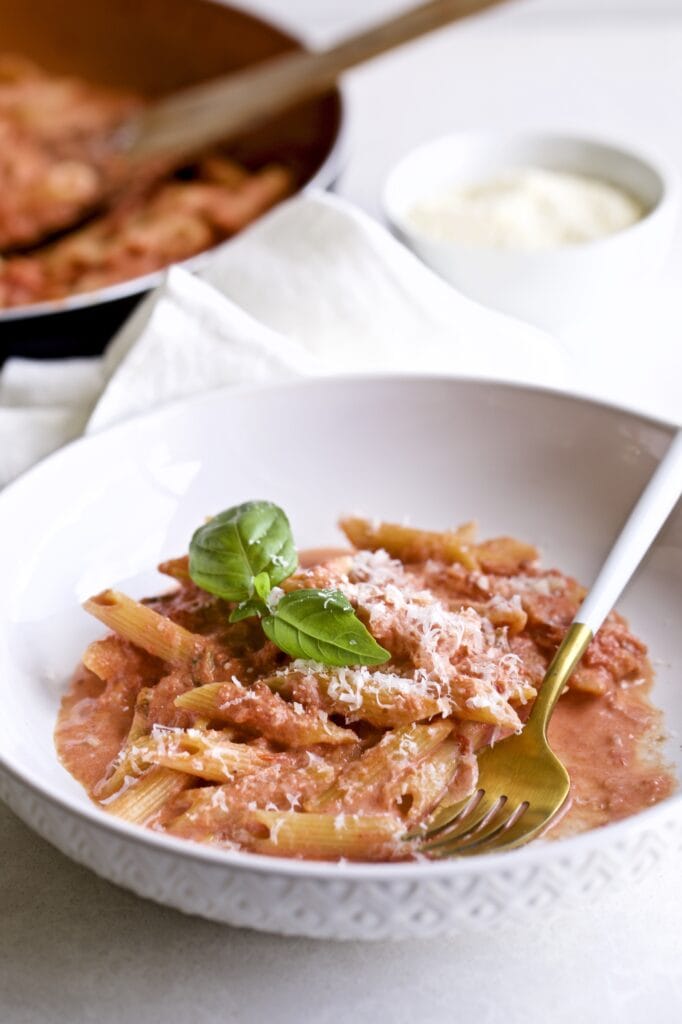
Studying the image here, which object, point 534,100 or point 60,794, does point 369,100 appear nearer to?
point 534,100

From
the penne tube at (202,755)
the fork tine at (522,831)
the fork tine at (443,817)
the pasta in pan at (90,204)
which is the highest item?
the fork tine at (522,831)

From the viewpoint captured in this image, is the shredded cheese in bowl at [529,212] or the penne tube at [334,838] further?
the shredded cheese in bowl at [529,212]

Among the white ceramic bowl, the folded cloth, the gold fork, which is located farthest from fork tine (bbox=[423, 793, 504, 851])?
the folded cloth

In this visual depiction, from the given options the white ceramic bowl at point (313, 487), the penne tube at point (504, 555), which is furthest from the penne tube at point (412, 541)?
the white ceramic bowl at point (313, 487)

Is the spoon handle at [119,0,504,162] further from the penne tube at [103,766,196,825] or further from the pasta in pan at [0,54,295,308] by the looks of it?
the penne tube at [103,766,196,825]

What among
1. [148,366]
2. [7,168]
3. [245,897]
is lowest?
[7,168]

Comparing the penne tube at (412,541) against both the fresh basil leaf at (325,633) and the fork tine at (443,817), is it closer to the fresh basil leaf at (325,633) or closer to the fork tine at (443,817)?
the fresh basil leaf at (325,633)

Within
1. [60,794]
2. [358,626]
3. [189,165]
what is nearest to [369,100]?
[189,165]

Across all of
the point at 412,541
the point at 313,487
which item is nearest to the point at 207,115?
the point at 313,487
